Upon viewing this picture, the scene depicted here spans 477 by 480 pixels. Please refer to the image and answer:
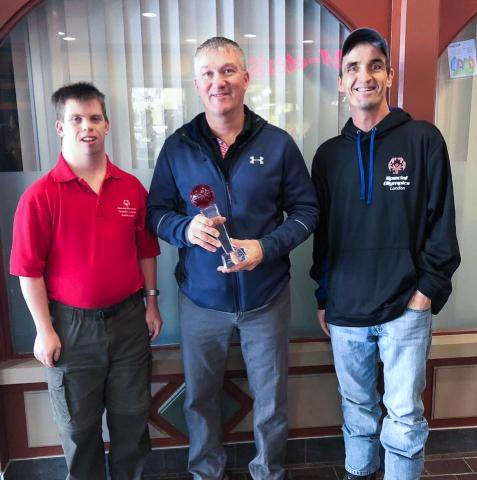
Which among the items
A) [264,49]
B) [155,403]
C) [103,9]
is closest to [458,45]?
[264,49]

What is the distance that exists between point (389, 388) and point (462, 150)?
3.67 ft

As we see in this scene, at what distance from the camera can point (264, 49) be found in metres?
2.04

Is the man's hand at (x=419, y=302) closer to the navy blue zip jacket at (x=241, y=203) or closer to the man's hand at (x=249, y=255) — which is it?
the navy blue zip jacket at (x=241, y=203)

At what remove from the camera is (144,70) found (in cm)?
200

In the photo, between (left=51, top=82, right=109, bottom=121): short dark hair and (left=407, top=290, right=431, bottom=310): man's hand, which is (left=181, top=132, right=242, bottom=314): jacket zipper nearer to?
(left=51, top=82, right=109, bottom=121): short dark hair

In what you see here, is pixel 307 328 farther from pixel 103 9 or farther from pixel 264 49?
pixel 103 9

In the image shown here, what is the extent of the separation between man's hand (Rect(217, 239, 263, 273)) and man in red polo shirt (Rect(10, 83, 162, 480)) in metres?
0.40

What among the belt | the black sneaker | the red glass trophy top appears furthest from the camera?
the black sneaker

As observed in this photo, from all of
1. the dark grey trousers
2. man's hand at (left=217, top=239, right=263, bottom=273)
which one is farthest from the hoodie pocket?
the dark grey trousers

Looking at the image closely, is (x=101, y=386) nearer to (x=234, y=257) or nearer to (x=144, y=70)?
(x=234, y=257)

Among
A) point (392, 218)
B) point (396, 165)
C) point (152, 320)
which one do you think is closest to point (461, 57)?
point (396, 165)

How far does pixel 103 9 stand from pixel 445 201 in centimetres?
150

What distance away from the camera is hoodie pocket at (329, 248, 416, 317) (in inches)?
64.4

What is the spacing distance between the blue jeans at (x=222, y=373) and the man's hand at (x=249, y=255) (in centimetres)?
25
